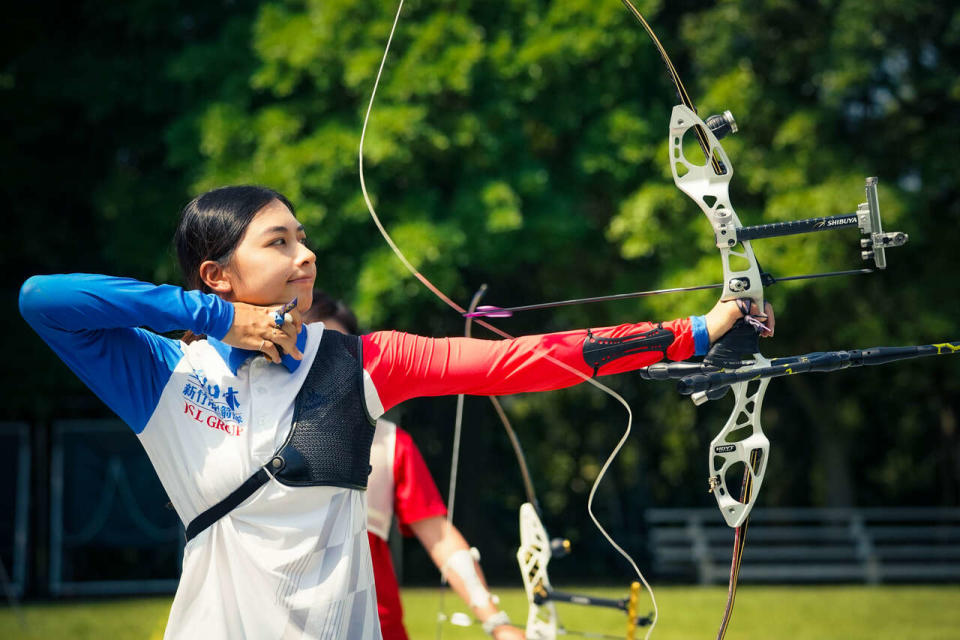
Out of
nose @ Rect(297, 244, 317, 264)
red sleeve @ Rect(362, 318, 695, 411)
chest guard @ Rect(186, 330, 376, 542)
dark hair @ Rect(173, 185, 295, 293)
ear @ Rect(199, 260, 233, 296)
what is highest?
dark hair @ Rect(173, 185, 295, 293)

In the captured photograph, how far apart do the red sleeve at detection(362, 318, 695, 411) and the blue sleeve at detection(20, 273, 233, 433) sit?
34 cm

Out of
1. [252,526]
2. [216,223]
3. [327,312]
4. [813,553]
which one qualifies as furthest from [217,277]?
[813,553]

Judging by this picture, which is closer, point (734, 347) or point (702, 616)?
point (734, 347)

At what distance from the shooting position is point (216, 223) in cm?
236

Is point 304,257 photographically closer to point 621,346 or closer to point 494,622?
point 621,346

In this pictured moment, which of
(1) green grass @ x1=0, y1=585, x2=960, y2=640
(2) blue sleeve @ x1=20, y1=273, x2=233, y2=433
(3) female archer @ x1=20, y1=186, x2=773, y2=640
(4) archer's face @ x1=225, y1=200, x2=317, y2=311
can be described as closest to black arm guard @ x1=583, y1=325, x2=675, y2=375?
(3) female archer @ x1=20, y1=186, x2=773, y2=640

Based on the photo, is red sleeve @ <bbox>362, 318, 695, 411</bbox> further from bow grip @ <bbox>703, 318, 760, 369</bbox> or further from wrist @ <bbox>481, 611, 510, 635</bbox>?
wrist @ <bbox>481, 611, 510, 635</bbox>

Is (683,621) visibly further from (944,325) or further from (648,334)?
(648,334)

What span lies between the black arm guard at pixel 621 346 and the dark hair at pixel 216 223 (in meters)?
0.73

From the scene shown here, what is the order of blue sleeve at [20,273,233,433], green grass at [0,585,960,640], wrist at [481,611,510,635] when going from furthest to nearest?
1. green grass at [0,585,960,640]
2. wrist at [481,611,510,635]
3. blue sleeve at [20,273,233,433]

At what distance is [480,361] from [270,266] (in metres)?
0.48

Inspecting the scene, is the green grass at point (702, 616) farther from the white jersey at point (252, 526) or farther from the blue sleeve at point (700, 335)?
the blue sleeve at point (700, 335)

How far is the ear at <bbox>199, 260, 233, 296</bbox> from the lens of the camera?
2355 mm

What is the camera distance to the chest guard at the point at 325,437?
2.15 m
